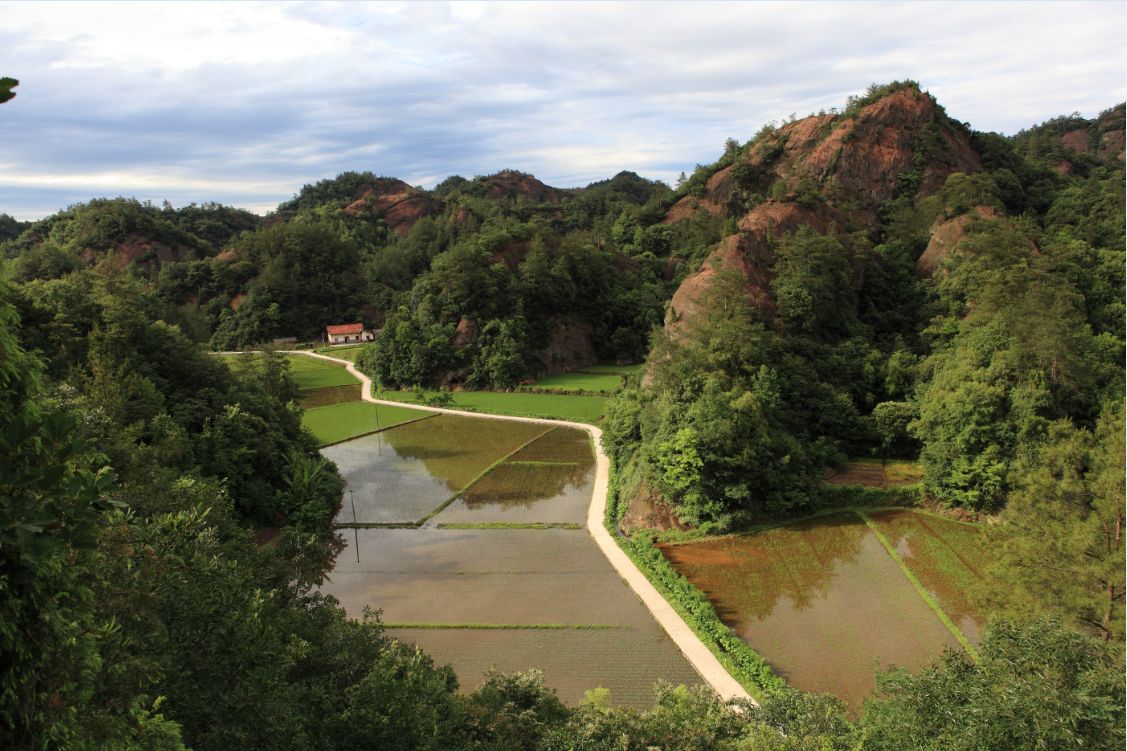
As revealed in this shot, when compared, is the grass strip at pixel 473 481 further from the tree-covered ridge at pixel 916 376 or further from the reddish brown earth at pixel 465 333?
the reddish brown earth at pixel 465 333

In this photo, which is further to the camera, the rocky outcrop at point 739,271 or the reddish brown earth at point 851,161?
the reddish brown earth at point 851,161

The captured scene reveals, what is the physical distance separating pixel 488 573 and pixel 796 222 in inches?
1099

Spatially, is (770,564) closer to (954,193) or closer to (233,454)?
(233,454)

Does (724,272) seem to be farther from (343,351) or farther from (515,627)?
(343,351)

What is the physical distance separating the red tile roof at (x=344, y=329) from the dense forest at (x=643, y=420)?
2895 millimetres

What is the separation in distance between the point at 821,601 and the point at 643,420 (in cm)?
980

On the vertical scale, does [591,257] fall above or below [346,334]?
above

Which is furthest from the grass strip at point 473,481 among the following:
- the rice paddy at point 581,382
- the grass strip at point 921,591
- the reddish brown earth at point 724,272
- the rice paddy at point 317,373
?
the rice paddy at point 317,373

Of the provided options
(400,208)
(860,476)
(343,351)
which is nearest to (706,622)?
(860,476)

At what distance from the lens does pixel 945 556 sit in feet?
64.1

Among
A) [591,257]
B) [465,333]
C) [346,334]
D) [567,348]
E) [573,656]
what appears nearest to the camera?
[573,656]

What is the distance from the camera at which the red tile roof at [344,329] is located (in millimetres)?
62531

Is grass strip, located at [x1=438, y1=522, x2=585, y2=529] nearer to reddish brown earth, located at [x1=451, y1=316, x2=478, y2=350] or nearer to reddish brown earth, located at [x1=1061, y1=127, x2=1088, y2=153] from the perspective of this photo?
reddish brown earth, located at [x1=451, y1=316, x2=478, y2=350]

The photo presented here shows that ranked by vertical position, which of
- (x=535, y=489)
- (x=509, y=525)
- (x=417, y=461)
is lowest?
(x=509, y=525)
